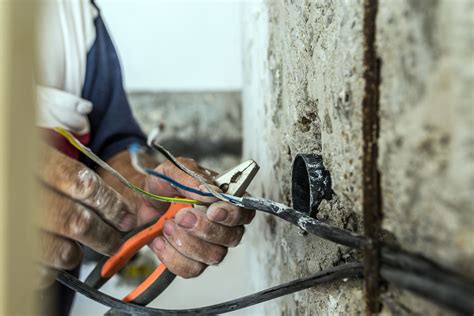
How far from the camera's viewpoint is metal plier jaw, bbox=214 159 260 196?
25.0 inches

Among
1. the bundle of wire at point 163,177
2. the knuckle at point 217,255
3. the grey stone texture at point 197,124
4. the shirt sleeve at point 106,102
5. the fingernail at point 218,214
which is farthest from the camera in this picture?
the grey stone texture at point 197,124

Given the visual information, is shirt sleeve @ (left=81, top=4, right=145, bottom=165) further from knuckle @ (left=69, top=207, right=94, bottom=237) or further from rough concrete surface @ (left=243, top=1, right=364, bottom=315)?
knuckle @ (left=69, top=207, right=94, bottom=237)

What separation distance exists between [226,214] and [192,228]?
61mm

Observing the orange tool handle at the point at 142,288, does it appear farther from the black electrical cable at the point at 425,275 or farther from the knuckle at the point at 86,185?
the black electrical cable at the point at 425,275

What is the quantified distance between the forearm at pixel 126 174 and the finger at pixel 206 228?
0.14 m

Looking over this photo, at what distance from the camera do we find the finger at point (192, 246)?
73 cm

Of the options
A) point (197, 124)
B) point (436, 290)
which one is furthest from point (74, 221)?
point (197, 124)

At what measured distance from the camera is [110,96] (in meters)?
1.16

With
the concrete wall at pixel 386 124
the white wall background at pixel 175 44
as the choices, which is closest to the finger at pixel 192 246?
the concrete wall at pixel 386 124

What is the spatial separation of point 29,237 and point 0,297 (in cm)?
3

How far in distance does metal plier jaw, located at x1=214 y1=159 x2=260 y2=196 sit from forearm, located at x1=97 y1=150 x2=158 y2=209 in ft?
0.68

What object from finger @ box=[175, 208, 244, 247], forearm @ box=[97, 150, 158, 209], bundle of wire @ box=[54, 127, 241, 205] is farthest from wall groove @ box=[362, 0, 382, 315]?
forearm @ box=[97, 150, 158, 209]

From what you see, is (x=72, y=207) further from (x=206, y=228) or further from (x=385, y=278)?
(x=385, y=278)

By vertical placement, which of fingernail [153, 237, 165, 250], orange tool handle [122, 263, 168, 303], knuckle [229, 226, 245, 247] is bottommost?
orange tool handle [122, 263, 168, 303]
